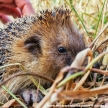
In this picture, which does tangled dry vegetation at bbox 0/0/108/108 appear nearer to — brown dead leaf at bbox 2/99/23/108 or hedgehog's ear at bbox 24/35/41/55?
brown dead leaf at bbox 2/99/23/108

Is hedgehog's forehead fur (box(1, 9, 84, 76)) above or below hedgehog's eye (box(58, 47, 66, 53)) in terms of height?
above

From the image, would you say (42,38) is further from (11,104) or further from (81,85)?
(81,85)

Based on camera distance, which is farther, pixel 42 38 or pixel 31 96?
pixel 42 38

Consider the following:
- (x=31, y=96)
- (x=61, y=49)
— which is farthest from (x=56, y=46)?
(x=31, y=96)

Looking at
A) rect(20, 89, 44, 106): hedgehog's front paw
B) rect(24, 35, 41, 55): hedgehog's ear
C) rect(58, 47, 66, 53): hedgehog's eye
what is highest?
rect(24, 35, 41, 55): hedgehog's ear

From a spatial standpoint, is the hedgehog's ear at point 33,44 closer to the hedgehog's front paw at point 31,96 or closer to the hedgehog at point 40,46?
the hedgehog at point 40,46

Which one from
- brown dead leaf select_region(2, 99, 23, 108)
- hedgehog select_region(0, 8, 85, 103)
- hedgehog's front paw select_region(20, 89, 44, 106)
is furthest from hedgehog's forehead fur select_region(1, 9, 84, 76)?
brown dead leaf select_region(2, 99, 23, 108)

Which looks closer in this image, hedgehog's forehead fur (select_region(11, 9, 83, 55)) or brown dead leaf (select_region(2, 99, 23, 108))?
brown dead leaf (select_region(2, 99, 23, 108))
